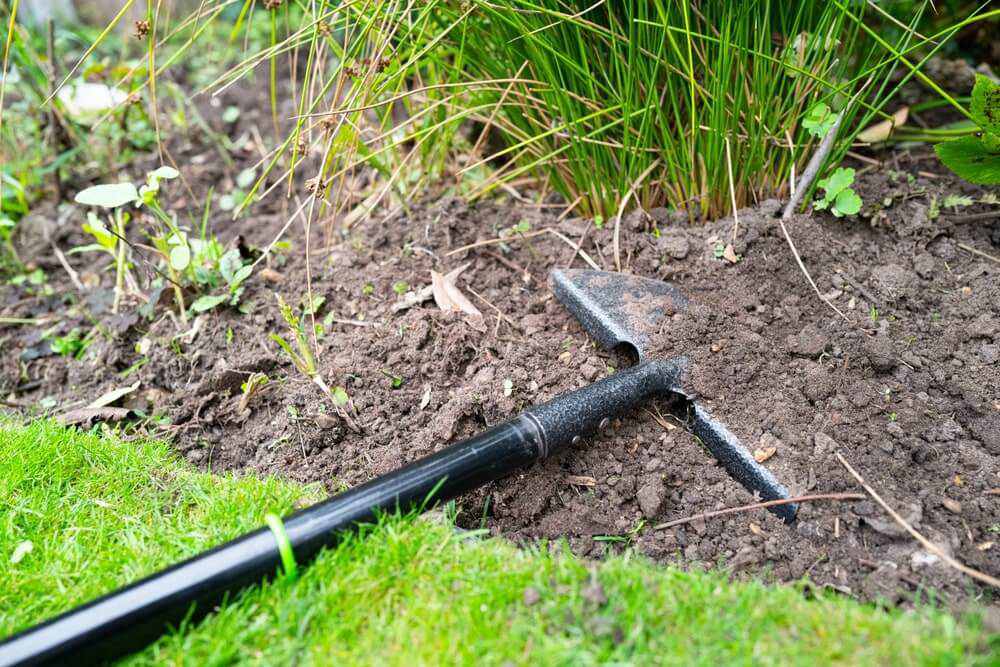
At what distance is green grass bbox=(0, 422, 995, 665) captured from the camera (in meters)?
1.28

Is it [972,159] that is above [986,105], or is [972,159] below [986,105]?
below

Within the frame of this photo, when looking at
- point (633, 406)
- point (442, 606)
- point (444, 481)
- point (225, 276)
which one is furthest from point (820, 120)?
point (225, 276)

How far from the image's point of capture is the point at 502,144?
9.06ft

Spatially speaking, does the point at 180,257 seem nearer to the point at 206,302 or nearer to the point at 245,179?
the point at 206,302

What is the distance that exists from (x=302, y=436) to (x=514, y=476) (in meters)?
0.56

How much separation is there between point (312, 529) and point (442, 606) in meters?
0.29

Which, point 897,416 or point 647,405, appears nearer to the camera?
point 897,416

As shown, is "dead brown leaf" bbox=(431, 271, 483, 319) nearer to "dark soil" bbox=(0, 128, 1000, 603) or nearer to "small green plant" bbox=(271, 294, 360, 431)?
"dark soil" bbox=(0, 128, 1000, 603)

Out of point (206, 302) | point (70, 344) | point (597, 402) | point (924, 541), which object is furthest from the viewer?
point (70, 344)

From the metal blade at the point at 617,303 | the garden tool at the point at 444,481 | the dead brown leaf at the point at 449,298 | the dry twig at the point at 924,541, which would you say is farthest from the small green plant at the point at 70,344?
the dry twig at the point at 924,541

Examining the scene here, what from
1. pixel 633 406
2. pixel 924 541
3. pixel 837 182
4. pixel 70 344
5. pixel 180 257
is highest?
pixel 180 257

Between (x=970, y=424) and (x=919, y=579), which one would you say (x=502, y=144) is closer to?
(x=970, y=424)

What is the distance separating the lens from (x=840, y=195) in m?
2.21

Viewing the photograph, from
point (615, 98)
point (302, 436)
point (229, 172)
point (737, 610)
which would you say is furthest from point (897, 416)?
point (229, 172)
